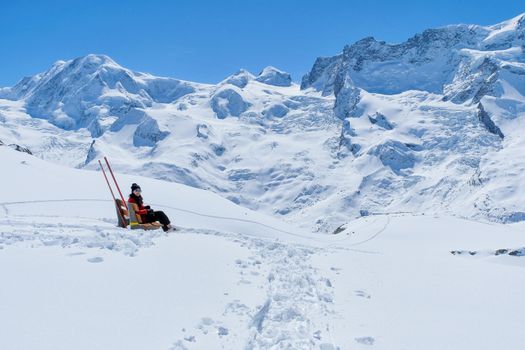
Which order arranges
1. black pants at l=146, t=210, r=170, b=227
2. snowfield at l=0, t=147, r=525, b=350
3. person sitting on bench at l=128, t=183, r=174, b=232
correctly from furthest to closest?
black pants at l=146, t=210, r=170, b=227 < person sitting on bench at l=128, t=183, r=174, b=232 < snowfield at l=0, t=147, r=525, b=350

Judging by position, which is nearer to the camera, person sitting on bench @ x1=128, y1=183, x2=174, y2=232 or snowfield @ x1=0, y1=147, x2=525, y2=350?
snowfield @ x1=0, y1=147, x2=525, y2=350

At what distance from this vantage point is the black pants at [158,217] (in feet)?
72.5

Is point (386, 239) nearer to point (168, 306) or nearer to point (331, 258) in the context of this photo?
point (331, 258)

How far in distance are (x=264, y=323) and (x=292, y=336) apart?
84cm

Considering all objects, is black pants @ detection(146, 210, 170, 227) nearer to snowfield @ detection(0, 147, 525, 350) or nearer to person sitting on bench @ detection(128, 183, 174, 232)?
person sitting on bench @ detection(128, 183, 174, 232)

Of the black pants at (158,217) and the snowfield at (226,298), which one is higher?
the black pants at (158,217)

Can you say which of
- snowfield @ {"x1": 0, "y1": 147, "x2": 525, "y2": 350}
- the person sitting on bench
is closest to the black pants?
the person sitting on bench

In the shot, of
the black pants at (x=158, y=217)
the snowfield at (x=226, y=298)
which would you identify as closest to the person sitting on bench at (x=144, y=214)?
the black pants at (x=158, y=217)

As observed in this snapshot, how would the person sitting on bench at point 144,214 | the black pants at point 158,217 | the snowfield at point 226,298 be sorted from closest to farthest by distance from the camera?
the snowfield at point 226,298 < the person sitting on bench at point 144,214 < the black pants at point 158,217

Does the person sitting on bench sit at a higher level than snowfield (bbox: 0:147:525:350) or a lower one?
higher

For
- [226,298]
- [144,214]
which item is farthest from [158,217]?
[226,298]

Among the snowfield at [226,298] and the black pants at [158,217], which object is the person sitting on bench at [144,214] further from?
the snowfield at [226,298]

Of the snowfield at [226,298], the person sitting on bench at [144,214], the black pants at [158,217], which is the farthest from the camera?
the black pants at [158,217]

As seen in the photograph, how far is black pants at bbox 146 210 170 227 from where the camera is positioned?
72.5 feet
